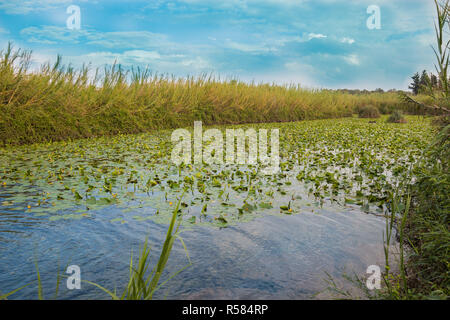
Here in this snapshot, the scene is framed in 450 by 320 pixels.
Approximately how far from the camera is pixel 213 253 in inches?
166

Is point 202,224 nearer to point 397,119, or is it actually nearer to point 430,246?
point 430,246

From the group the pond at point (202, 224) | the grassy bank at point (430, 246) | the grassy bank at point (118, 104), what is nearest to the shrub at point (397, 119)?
the grassy bank at point (118, 104)

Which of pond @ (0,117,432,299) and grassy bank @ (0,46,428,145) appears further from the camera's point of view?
grassy bank @ (0,46,428,145)

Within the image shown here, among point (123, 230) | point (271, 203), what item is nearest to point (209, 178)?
point (271, 203)

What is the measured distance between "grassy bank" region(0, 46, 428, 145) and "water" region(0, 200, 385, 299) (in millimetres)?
2180

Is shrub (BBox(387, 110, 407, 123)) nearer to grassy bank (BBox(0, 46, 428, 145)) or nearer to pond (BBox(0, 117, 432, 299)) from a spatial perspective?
grassy bank (BBox(0, 46, 428, 145))

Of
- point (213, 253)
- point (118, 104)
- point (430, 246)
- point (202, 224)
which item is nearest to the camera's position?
point (430, 246)

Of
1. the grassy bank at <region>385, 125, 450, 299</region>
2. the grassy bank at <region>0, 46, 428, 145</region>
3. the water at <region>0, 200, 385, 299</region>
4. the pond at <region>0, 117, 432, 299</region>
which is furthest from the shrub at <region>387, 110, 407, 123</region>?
the grassy bank at <region>385, 125, 450, 299</region>

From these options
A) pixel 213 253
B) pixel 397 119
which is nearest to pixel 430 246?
pixel 213 253

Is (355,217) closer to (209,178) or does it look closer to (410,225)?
(410,225)

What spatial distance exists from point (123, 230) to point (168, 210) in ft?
3.05

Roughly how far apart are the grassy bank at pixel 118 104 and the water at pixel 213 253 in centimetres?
218

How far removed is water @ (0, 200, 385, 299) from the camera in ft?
11.4

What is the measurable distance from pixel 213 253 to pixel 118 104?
44.4 ft
